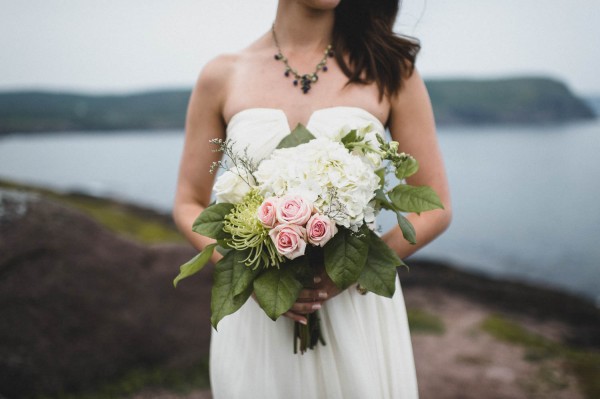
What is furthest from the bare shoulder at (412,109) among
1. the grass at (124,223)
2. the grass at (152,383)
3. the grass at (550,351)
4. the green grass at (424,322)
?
the green grass at (424,322)

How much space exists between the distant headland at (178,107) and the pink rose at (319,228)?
239 inches

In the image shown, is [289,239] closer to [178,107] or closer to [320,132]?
[320,132]

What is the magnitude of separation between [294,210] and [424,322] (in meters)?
6.50

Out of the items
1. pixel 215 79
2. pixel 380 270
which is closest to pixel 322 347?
pixel 380 270

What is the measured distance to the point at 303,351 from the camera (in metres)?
1.82

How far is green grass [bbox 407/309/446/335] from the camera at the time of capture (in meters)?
7.01

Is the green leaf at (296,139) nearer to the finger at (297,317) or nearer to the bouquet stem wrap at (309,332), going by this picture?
the bouquet stem wrap at (309,332)

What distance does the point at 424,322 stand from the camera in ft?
23.9

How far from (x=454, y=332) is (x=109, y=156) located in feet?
23.8

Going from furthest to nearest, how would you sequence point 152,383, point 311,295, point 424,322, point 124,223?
point 424,322
point 124,223
point 152,383
point 311,295

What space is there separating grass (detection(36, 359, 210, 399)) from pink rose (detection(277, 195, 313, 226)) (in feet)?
13.0

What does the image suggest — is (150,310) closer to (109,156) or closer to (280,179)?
(280,179)

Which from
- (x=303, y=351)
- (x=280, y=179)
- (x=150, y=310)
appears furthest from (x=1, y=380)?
(x=280, y=179)

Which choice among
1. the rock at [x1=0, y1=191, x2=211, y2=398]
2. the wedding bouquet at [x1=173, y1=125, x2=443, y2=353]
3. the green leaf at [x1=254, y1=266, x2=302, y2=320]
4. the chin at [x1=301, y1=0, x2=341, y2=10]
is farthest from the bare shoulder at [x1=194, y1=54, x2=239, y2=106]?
the rock at [x1=0, y1=191, x2=211, y2=398]
